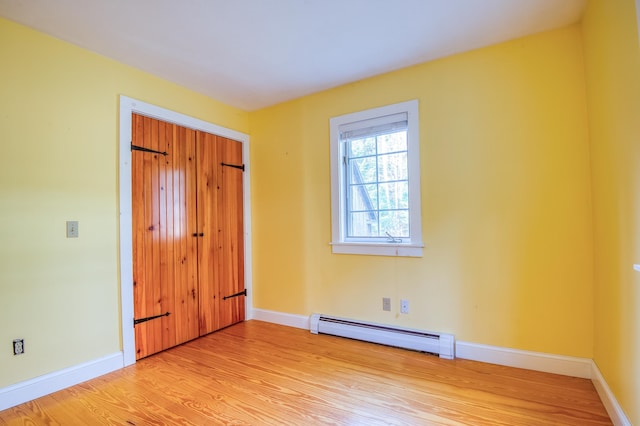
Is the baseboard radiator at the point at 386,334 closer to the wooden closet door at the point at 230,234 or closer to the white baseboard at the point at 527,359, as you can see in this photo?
the white baseboard at the point at 527,359

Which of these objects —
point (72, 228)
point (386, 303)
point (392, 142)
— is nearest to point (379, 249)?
point (386, 303)

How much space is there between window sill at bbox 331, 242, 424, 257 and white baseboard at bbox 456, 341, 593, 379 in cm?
78

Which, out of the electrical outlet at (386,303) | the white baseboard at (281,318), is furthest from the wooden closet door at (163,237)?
the electrical outlet at (386,303)

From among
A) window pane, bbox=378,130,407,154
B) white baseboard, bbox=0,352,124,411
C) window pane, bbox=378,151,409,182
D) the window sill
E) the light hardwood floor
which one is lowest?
the light hardwood floor

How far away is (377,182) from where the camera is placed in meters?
2.84

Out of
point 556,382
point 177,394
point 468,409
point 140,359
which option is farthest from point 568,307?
point 140,359

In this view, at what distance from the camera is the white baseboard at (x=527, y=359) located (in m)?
2.04

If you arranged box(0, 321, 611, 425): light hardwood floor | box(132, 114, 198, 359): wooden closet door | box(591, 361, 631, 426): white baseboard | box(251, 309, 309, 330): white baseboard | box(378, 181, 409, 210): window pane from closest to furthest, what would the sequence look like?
box(591, 361, 631, 426): white baseboard < box(0, 321, 611, 425): light hardwood floor < box(132, 114, 198, 359): wooden closet door < box(378, 181, 409, 210): window pane < box(251, 309, 309, 330): white baseboard

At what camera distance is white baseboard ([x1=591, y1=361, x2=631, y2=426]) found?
1489 millimetres

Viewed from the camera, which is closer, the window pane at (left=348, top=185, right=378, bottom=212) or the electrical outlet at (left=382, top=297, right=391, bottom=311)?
the electrical outlet at (left=382, top=297, right=391, bottom=311)

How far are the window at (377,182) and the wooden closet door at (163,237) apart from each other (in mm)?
1391

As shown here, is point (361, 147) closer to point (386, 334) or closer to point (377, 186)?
point (377, 186)

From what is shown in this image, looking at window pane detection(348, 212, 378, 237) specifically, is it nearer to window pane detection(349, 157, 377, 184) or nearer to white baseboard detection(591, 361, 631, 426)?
window pane detection(349, 157, 377, 184)

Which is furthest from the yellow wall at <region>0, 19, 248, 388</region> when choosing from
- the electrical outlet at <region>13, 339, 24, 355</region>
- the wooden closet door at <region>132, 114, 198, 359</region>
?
the wooden closet door at <region>132, 114, 198, 359</region>
